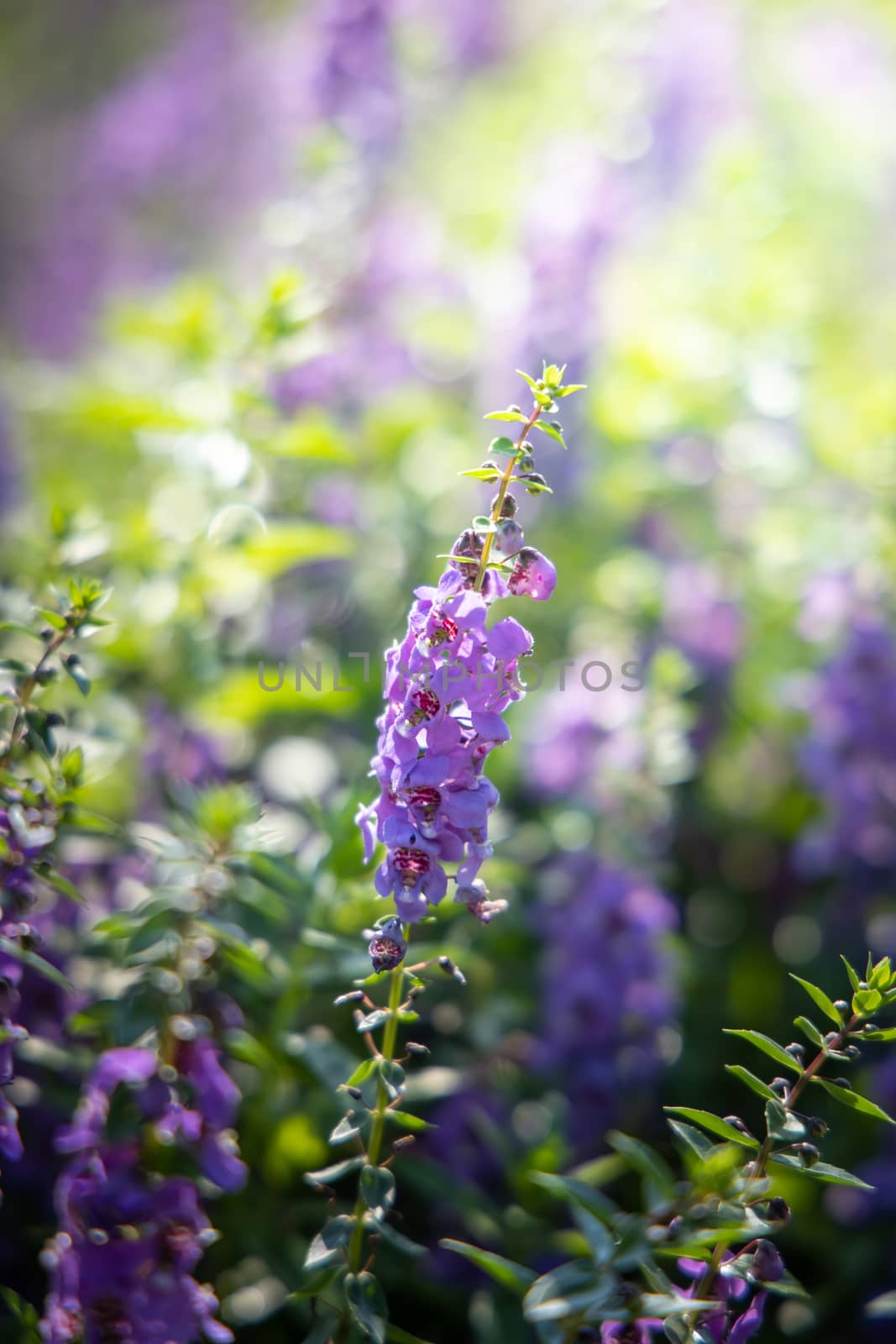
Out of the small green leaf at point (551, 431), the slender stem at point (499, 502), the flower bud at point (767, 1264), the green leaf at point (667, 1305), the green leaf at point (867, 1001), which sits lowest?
the flower bud at point (767, 1264)

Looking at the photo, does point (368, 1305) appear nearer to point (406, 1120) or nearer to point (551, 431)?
point (406, 1120)

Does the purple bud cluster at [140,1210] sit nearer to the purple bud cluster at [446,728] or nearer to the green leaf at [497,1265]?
the green leaf at [497,1265]

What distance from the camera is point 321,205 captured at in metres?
2.10

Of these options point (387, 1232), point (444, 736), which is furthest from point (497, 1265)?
point (444, 736)

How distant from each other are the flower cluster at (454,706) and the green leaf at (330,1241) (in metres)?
0.23

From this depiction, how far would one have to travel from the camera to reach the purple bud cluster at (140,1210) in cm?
94

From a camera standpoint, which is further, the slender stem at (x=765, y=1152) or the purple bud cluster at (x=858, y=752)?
the purple bud cluster at (x=858, y=752)

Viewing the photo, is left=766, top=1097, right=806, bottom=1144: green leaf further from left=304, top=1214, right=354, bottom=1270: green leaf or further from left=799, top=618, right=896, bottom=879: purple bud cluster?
left=799, top=618, right=896, bottom=879: purple bud cluster

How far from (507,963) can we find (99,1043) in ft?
2.12

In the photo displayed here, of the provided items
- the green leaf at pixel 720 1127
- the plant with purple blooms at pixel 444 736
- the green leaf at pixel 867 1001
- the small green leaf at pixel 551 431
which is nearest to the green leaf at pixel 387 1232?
the plant with purple blooms at pixel 444 736

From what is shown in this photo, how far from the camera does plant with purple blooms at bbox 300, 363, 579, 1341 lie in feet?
2.62

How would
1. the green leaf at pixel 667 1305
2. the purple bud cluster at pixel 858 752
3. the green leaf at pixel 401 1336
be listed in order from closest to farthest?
the green leaf at pixel 667 1305
the green leaf at pixel 401 1336
the purple bud cluster at pixel 858 752

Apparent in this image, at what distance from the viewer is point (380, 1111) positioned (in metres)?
0.87

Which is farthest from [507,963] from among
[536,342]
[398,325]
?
[398,325]
